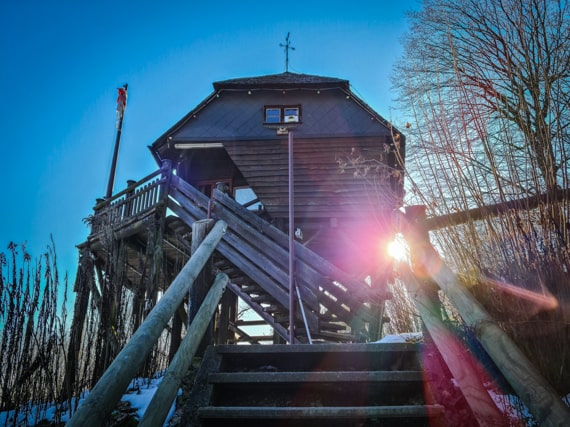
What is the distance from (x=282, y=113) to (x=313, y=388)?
1024 cm

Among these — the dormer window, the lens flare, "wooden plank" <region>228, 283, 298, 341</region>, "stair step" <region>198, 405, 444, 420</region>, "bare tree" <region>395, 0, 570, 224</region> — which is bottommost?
"stair step" <region>198, 405, 444, 420</region>

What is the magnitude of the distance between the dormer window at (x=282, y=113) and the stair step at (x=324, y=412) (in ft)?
33.6

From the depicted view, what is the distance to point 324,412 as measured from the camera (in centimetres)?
234

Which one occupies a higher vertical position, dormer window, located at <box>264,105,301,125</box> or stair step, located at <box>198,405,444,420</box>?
dormer window, located at <box>264,105,301,125</box>

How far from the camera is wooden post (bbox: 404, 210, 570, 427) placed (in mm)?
1543

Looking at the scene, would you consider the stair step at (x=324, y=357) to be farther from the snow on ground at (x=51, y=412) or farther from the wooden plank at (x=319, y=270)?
the wooden plank at (x=319, y=270)

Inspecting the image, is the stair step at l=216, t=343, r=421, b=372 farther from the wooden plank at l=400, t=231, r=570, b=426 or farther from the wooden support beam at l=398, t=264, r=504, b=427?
the wooden plank at l=400, t=231, r=570, b=426

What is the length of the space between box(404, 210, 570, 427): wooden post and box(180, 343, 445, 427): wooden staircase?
2.16 feet

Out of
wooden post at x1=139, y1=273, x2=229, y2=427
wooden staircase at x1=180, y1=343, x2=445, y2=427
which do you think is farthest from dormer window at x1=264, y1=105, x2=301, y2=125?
wooden staircase at x1=180, y1=343, x2=445, y2=427

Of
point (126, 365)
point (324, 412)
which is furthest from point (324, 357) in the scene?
point (126, 365)

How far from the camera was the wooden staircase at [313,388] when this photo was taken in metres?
2.35

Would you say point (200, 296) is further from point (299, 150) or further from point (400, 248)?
point (299, 150)

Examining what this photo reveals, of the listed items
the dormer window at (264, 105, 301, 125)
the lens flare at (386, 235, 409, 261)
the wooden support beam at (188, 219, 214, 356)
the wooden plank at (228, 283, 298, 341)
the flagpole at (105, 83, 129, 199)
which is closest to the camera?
the lens flare at (386, 235, 409, 261)

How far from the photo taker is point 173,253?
37.4 ft
